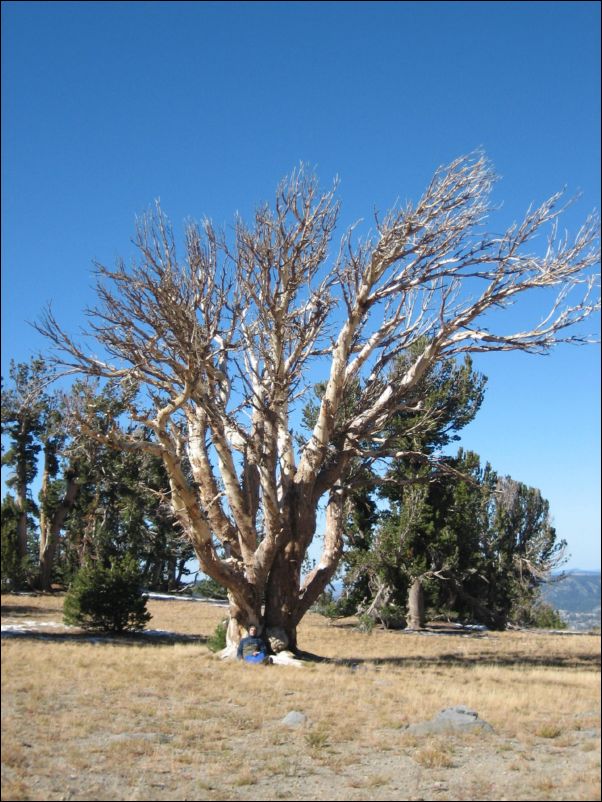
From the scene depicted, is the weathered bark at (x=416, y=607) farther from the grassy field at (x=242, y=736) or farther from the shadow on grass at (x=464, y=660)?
the grassy field at (x=242, y=736)

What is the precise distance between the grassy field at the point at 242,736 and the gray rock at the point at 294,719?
57 millimetres

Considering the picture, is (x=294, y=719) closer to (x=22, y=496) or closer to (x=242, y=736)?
(x=242, y=736)

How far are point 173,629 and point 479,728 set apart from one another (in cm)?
1145

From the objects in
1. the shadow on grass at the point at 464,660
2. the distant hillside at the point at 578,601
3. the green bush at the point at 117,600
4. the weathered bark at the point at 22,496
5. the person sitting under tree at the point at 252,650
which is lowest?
the distant hillside at the point at 578,601

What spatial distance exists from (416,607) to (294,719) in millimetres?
19269

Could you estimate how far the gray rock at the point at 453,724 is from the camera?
16.8 feet

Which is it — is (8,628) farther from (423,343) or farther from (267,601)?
(423,343)

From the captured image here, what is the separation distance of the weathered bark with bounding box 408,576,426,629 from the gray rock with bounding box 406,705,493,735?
720 inches

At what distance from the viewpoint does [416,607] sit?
925 inches

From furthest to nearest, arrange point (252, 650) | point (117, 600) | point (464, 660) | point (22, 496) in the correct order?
point (464, 660) → point (117, 600) → point (252, 650) → point (22, 496)

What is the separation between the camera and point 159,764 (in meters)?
3.88

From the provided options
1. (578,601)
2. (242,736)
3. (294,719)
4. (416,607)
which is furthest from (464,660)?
(578,601)

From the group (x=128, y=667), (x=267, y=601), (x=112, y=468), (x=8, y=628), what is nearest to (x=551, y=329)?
(x=267, y=601)

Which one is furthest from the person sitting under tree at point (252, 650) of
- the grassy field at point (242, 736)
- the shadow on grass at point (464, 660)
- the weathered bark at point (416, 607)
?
the weathered bark at point (416, 607)
